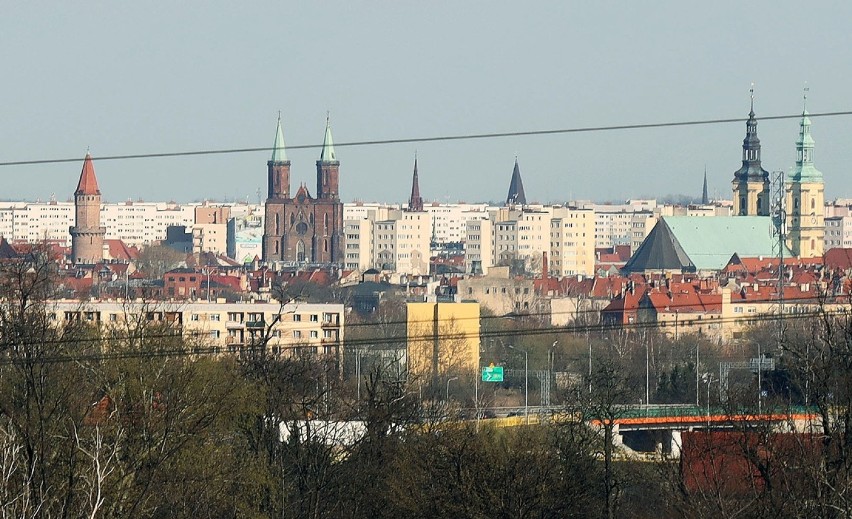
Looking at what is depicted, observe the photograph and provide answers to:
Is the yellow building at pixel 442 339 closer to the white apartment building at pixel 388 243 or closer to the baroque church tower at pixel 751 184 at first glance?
the baroque church tower at pixel 751 184

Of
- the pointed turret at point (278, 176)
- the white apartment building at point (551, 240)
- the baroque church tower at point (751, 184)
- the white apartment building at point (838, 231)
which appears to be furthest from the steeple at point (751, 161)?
the white apartment building at point (838, 231)

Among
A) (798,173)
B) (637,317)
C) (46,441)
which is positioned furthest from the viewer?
(798,173)

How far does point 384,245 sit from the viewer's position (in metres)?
153

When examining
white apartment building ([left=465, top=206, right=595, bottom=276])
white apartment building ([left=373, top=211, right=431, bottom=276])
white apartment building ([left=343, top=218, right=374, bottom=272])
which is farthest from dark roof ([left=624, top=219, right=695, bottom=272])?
white apartment building ([left=343, top=218, right=374, bottom=272])

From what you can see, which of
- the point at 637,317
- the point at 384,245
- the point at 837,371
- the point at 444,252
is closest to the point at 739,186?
the point at 384,245

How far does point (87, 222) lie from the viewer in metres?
146

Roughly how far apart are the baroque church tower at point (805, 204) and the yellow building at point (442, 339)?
64.0m

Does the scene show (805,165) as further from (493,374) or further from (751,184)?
(493,374)

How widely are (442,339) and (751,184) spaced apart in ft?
248

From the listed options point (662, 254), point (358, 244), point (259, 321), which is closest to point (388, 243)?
point (358, 244)

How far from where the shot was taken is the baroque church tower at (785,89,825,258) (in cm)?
13000

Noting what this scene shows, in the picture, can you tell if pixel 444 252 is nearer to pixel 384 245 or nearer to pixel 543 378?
pixel 384 245

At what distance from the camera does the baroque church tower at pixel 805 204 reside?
5118 inches

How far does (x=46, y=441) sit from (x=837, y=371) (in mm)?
9282
